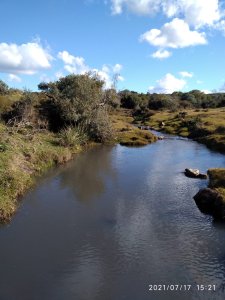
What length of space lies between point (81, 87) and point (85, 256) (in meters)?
44.9

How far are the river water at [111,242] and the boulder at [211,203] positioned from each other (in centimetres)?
61

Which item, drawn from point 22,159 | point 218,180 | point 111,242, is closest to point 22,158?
point 22,159

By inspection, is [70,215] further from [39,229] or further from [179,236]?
[179,236]

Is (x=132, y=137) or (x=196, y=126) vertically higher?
(x=196, y=126)

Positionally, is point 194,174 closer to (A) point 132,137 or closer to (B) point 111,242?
(B) point 111,242

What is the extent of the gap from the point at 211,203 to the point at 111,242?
9666 millimetres

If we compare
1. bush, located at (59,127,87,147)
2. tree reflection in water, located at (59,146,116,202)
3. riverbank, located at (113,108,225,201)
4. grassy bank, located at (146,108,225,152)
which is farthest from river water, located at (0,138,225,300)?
grassy bank, located at (146,108,225,152)

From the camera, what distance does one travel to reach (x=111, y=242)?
22.5 metres

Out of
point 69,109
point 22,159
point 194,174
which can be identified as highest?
point 69,109

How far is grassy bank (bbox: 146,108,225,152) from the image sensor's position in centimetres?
6636

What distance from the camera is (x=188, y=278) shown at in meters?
18.6

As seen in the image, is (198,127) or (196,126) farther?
(196,126)

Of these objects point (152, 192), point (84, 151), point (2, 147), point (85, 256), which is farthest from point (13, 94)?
point (85, 256)

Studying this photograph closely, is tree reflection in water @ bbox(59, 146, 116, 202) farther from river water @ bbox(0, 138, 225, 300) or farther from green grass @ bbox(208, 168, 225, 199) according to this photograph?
green grass @ bbox(208, 168, 225, 199)
